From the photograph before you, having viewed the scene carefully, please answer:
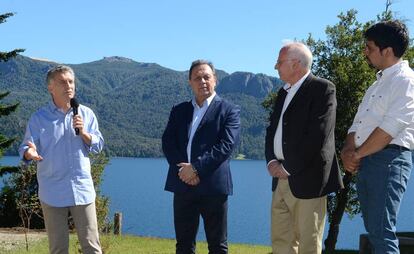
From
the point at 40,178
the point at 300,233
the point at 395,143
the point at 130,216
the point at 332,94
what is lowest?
the point at 130,216

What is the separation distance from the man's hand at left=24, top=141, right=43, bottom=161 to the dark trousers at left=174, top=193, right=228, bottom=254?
4.67 ft

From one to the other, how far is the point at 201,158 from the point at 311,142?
45.5 inches

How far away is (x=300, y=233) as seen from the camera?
4387mm

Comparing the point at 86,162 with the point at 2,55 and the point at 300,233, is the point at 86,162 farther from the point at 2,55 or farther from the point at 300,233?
the point at 2,55

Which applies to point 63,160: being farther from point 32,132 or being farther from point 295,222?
point 295,222

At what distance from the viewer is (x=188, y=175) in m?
5.01

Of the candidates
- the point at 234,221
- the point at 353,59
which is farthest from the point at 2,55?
the point at 234,221

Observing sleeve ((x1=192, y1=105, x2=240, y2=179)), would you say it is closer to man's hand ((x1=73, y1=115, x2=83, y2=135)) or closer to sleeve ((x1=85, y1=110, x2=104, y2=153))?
sleeve ((x1=85, y1=110, x2=104, y2=153))

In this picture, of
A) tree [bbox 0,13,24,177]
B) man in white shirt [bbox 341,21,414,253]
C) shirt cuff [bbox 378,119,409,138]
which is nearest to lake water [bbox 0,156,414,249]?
tree [bbox 0,13,24,177]

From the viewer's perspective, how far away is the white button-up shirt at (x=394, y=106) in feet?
12.2

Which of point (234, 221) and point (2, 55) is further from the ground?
point (2, 55)

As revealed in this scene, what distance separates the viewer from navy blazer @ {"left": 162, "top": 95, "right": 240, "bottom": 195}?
507 cm

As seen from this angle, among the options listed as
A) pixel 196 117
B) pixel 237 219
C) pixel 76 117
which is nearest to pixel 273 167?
pixel 196 117

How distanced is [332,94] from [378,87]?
57cm
